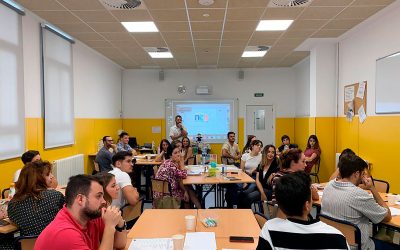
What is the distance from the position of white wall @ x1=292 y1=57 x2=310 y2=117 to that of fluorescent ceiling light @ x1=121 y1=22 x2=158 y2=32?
493 centimetres

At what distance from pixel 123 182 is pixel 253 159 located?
3.12 meters

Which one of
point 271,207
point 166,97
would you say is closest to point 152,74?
point 166,97

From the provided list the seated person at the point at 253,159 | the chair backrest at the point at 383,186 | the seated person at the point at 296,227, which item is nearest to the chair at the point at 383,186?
the chair backrest at the point at 383,186

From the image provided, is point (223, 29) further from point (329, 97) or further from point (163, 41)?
point (329, 97)

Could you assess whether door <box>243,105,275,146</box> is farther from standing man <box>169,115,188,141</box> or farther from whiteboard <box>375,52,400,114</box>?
whiteboard <box>375,52,400,114</box>

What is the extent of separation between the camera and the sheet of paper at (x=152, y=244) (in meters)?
2.23

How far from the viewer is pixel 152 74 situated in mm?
10648


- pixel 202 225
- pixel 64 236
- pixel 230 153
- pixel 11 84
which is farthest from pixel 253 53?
pixel 64 236

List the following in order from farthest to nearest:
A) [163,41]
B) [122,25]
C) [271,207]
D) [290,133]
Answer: [290,133] → [163,41] → [122,25] → [271,207]

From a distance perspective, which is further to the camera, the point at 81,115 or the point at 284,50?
the point at 284,50

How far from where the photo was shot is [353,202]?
112 inches

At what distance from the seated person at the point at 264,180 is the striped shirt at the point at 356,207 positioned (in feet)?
6.00

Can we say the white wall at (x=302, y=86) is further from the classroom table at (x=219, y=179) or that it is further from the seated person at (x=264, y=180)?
the seated person at (x=264, y=180)

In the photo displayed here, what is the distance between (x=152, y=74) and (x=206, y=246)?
29.3 feet
